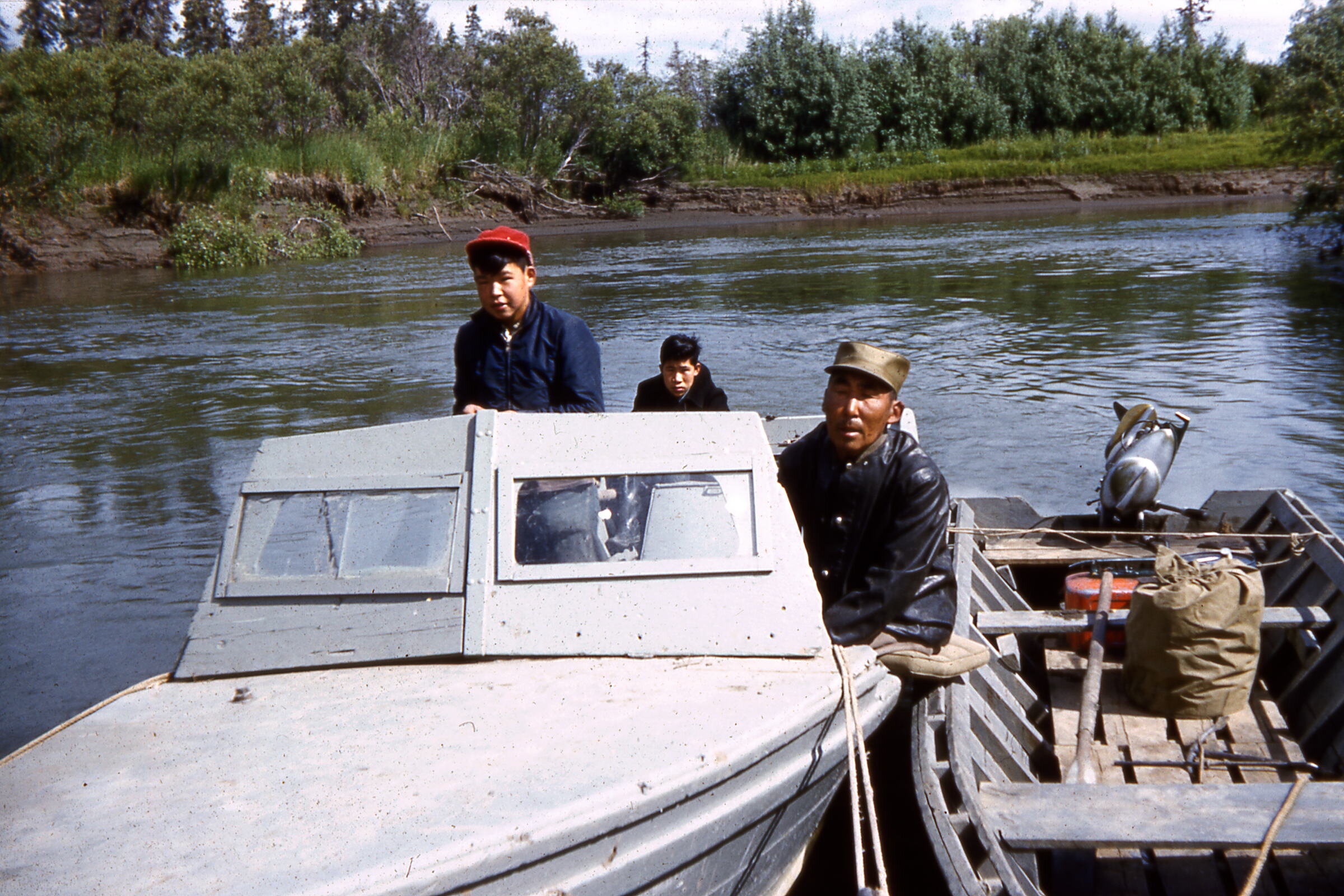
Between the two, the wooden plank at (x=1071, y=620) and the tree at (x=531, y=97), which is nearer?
the wooden plank at (x=1071, y=620)

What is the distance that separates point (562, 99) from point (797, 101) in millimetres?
9577

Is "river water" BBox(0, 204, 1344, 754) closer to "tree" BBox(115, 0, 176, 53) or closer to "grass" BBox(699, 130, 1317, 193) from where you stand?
"grass" BBox(699, 130, 1317, 193)

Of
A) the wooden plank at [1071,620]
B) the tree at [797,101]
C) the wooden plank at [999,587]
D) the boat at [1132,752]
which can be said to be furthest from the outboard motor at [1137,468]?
the tree at [797,101]

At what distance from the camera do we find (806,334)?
18188 millimetres

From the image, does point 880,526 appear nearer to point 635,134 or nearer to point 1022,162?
point 635,134

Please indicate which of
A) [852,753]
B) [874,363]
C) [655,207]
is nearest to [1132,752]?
[852,753]

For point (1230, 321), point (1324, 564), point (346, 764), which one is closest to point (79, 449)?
point (346, 764)

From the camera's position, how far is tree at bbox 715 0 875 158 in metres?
45.6

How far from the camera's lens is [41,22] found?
56.4 m

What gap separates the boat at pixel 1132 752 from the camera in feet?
12.0

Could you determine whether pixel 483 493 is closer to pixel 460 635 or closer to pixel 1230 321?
pixel 460 635

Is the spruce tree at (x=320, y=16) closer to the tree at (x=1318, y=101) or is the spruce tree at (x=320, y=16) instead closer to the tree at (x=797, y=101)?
the tree at (x=797, y=101)

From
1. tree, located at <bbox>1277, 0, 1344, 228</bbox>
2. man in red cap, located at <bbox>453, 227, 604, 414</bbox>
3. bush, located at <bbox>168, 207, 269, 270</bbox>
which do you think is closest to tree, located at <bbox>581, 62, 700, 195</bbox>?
bush, located at <bbox>168, 207, 269, 270</bbox>

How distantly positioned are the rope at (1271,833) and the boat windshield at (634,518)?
5.74 feet
